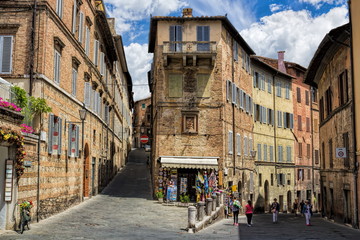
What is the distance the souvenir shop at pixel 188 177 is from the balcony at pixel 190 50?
671 cm

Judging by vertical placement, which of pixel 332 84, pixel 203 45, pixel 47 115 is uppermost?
pixel 203 45

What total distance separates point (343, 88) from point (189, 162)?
422 inches

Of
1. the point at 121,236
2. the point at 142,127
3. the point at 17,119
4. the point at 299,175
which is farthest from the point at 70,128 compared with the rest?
the point at 142,127

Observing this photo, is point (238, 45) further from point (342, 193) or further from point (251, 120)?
point (342, 193)

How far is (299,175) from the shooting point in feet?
151

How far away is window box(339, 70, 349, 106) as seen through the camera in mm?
21219

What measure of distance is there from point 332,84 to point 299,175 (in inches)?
917

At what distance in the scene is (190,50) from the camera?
29.1m

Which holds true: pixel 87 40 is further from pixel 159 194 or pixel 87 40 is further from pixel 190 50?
pixel 159 194

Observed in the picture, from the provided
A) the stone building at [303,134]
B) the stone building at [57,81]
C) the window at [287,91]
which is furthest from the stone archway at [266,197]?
the stone building at [57,81]

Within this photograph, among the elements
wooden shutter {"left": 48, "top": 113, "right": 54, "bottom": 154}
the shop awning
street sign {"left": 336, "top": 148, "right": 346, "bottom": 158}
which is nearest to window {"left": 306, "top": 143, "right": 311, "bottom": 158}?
the shop awning

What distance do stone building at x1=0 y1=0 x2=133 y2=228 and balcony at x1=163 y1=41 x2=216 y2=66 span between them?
15.6 ft

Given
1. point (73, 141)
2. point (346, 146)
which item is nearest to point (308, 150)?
point (346, 146)

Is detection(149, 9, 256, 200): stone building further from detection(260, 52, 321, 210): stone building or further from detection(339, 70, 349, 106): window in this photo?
detection(260, 52, 321, 210): stone building
